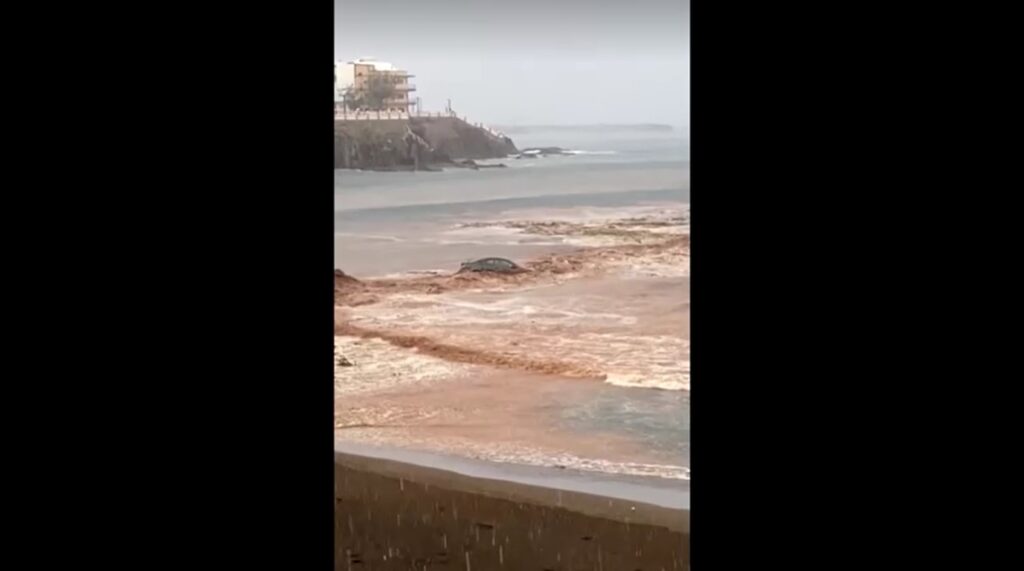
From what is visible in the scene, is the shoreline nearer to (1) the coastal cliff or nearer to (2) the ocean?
(2) the ocean

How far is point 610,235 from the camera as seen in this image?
6039mm

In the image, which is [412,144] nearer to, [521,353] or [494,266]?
[494,266]

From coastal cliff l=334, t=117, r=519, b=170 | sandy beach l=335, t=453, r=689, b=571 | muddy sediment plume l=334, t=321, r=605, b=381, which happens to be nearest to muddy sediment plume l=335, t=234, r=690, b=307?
muddy sediment plume l=334, t=321, r=605, b=381

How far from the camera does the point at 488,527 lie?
11.7 feet

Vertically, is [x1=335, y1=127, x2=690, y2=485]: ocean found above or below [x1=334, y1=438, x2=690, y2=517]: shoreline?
above

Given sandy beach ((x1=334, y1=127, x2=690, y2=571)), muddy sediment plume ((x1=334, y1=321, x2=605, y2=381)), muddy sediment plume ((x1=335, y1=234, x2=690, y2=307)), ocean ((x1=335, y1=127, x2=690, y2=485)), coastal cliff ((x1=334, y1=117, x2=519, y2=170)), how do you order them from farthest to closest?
muddy sediment plume ((x1=335, y1=234, x2=690, y2=307))
coastal cliff ((x1=334, y1=117, x2=519, y2=170))
muddy sediment plume ((x1=334, y1=321, x2=605, y2=381))
ocean ((x1=335, y1=127, x2=690, y2=485))
sandy beach ((x1=334, y1=127, x2=690, y2=571))

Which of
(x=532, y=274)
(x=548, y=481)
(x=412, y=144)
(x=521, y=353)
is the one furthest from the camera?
(x=532, y=274)

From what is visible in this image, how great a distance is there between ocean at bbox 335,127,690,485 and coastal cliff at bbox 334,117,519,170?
8cm

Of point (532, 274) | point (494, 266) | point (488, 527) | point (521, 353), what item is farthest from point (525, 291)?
point (488, 527)

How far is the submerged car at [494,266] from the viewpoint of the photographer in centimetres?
601

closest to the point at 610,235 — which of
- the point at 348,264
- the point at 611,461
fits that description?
the point at 348,264

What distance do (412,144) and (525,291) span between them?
0.97m

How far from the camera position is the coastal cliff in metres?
5.67
